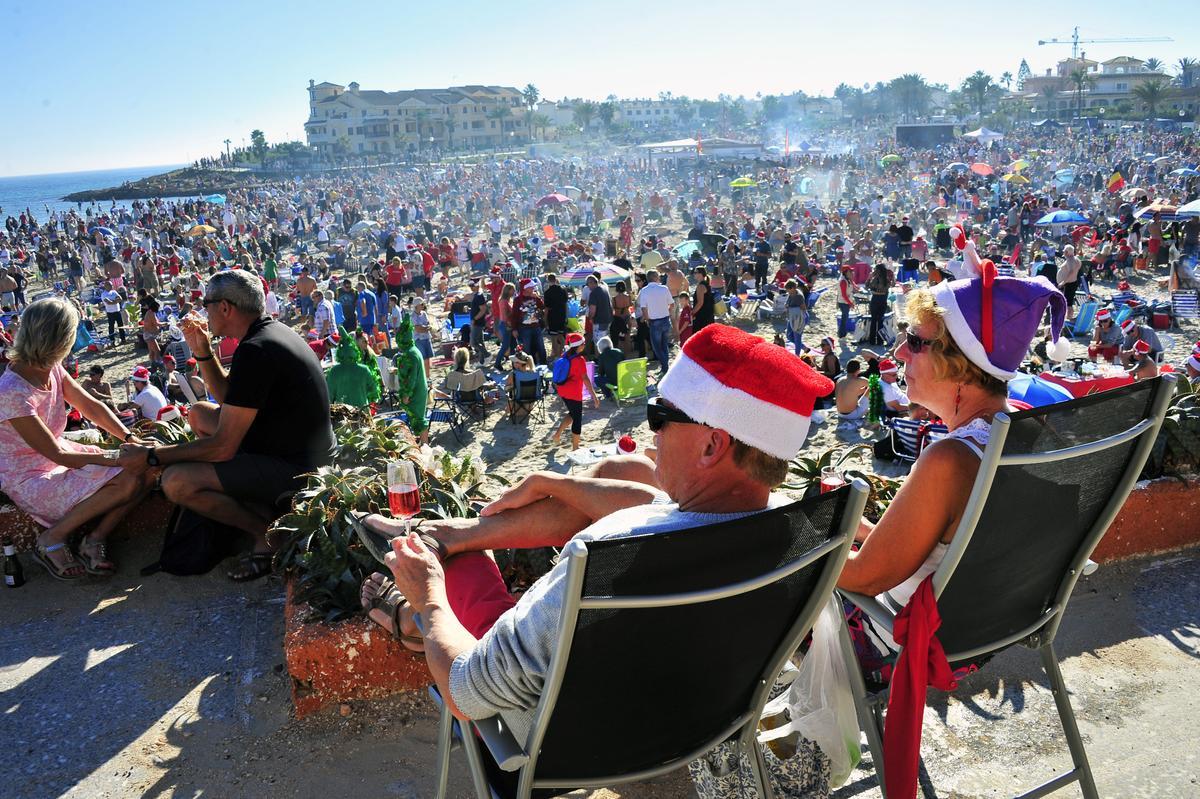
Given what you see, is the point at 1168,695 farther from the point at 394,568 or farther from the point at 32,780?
the point at 32,780

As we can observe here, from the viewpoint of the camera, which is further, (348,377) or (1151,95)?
(1151,95)

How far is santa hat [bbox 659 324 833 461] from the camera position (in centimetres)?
157

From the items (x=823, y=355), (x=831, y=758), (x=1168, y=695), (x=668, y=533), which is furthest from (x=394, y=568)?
(x=823, y=355)

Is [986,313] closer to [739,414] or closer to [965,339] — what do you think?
[965,339]

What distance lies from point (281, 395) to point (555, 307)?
9426mm

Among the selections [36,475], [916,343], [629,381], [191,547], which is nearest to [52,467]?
[36,475]

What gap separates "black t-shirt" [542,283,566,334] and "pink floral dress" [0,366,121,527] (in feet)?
30.8

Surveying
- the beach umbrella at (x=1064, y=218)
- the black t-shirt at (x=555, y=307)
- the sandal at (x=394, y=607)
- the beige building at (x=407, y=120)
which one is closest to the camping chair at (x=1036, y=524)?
the sandal at (x=394, y=607)

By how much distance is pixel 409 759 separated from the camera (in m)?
2.42

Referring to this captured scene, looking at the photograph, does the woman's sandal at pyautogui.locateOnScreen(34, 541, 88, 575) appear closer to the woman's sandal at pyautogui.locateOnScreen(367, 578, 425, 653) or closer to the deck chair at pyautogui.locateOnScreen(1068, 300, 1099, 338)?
the woman's sandal at pyautogui.locateOnScreen(367, 578, 425, 653)

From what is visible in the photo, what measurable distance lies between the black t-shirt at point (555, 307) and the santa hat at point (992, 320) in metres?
11.0

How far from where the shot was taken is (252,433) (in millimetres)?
3564

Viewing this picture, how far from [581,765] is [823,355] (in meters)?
9.68

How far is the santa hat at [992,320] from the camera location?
77.0 inches
